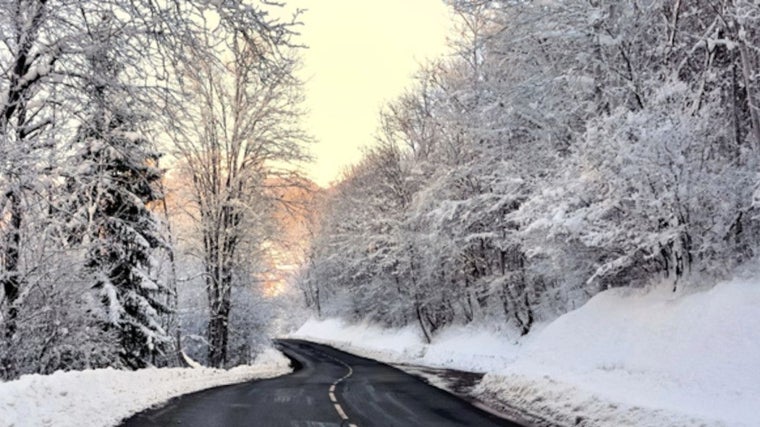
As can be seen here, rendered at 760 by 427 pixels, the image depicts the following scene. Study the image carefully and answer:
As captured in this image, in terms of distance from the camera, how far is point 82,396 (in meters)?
10.1

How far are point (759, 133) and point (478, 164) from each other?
40.9 ft

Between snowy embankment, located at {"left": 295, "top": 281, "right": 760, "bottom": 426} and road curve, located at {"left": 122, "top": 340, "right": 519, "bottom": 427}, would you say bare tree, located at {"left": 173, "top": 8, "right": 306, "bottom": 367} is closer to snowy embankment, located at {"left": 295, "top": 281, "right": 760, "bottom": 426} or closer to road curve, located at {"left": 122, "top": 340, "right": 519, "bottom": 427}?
road curve, located at {"left": 122, "top": 340, "right": 519, "bottom": 427}

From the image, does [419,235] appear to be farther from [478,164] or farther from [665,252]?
[665,252]

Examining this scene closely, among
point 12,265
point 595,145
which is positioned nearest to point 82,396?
point 12,265

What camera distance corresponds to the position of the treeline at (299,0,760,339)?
11.8m

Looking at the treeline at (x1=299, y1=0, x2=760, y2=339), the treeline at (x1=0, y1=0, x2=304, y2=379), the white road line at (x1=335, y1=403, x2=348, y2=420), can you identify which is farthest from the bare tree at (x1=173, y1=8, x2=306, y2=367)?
the white road line at (x1=335, y1=403, x2=348, y2=420)

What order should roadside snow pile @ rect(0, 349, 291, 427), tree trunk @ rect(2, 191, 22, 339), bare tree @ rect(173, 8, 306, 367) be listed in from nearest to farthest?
1. roadside snow pile @ rect(0, 349, 291, 427)
2. tree trunk @ rect(2, 191, 22, 339)
3. bare tree @ rect(173, 8, 306, 367)

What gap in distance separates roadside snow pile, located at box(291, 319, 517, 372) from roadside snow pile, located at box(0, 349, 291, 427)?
12204 millimetres

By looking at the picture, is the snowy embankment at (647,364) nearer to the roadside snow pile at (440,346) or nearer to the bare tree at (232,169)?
the roadside snow pile at (440,346)

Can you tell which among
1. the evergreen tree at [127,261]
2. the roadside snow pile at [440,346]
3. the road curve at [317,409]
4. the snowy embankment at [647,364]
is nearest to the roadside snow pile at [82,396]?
the road curve at [317,409]

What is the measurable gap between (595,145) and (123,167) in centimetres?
1409

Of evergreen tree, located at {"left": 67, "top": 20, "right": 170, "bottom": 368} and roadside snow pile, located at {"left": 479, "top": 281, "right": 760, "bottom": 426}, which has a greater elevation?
evergreen tree, located at {"left": 67, "top": 20, "right": 170, "bottom": 368}

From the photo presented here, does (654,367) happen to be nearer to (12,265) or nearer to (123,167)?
(12,265)

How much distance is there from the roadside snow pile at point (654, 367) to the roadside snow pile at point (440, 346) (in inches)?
297
